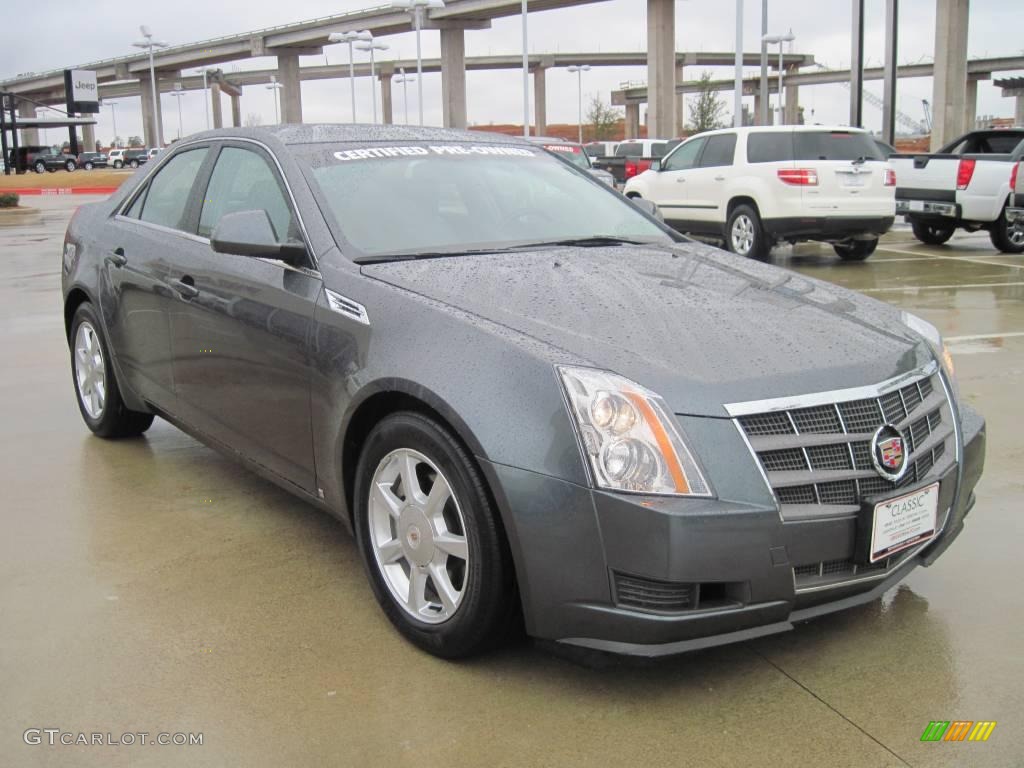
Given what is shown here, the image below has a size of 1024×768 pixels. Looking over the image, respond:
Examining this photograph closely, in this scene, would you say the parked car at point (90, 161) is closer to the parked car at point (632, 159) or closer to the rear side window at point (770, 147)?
the parked car at point (632, 159)

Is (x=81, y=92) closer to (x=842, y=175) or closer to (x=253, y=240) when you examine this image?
(x=842, y=175)

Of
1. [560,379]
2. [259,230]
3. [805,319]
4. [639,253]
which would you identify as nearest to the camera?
[560,379]

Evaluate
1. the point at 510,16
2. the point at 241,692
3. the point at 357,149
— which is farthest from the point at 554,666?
the point at 510,16

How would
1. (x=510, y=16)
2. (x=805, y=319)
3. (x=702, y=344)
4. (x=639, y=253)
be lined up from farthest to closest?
(x=510, y=16), (x=639, y=253), (x=805, y=319), (x=702, y=344)

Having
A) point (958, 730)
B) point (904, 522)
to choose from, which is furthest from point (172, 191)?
point (958, 730)

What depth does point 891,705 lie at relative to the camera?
115 inches

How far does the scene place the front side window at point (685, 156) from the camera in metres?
15.4

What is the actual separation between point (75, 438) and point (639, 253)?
337 centimetres

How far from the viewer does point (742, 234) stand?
14312mm

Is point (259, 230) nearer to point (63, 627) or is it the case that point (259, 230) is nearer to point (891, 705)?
point (63, 627)

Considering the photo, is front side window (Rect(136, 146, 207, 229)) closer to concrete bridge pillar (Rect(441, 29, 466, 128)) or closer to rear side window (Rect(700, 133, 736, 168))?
rear side window (Rect(700, 133, 736, 168))

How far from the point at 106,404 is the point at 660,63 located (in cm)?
5525

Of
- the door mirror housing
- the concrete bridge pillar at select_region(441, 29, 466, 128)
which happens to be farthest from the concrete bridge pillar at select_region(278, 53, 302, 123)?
the door mirror housing

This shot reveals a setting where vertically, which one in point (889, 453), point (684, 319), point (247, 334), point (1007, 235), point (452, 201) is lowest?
point (1007, 235)
